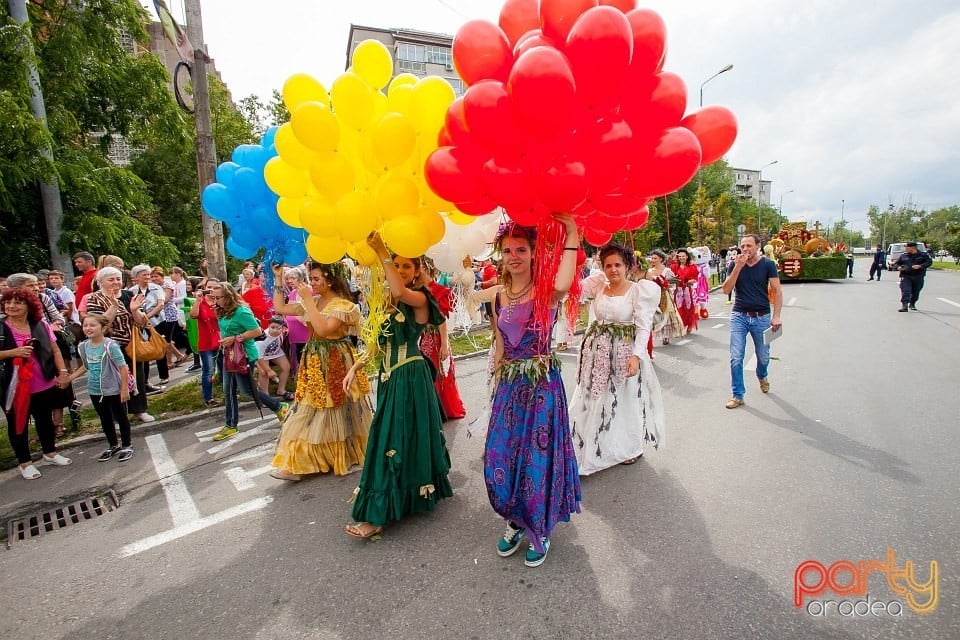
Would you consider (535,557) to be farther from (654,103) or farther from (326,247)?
(654,103)

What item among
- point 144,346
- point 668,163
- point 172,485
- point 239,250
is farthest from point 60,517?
point 668,163

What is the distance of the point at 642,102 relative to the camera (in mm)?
2127

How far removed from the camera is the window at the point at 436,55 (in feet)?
134

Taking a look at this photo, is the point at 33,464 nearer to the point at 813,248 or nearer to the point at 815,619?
the point at 815,619

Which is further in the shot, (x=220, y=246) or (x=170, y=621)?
(x=220, y=246)

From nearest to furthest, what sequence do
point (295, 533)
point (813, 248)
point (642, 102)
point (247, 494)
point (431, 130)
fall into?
point (642, 102), point (431, 130), point (295, 533), point (247, 494), point (813, 248)

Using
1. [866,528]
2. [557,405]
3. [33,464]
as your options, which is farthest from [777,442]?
[33,464]

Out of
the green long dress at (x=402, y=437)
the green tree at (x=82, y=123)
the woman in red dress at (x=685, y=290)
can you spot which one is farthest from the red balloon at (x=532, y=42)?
the green tree at (x=82, y=123)

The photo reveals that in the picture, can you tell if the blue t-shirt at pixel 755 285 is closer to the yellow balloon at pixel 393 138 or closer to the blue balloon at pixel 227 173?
the yellow balloon at pixel 393 138

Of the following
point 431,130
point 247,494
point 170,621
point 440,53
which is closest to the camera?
point 170,621

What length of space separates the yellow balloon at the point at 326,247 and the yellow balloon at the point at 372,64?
967 millimetres

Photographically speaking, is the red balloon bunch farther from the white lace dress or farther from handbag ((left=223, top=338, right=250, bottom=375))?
handbag ((left=223, top=338, right=250, bottom=375))

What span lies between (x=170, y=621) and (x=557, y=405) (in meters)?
2.33

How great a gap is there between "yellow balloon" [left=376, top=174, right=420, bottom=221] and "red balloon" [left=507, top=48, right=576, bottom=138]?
899 mm
